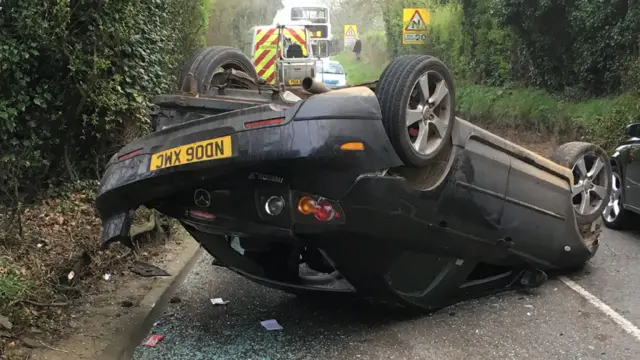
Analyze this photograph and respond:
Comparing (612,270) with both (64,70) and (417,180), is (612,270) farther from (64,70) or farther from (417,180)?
(64,70)

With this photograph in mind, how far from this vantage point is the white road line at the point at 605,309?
481cm

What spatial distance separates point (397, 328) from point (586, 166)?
9.17ft

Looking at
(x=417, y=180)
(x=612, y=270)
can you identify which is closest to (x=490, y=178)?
(x=417, y=180)

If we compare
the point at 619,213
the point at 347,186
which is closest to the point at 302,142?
the point at 347,186

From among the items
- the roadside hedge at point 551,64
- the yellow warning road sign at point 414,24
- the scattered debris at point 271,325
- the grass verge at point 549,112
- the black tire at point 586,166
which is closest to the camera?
the scattered debris at point 271,325

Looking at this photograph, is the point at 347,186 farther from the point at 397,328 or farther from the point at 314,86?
the point at 397,328

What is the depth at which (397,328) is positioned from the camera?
484 centimetres

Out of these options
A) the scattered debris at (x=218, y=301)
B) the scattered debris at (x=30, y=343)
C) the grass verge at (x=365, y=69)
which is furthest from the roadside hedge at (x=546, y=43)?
the grass verge at (x=365, y=69)

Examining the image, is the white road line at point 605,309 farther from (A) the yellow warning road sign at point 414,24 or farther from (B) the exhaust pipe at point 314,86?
(A) the yellow warning road sign at point 414,24

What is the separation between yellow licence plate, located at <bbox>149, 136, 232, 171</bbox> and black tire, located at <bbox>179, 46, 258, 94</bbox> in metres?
1.26

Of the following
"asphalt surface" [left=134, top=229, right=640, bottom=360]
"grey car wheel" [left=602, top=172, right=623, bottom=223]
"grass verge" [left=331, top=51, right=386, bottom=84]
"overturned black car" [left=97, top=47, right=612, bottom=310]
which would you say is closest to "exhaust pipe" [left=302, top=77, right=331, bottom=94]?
"overturned black car" [left=97, top=47, right=612, bottom=310]

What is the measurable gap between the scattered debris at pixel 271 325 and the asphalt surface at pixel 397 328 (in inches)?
2.5

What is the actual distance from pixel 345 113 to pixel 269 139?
0.46 metres

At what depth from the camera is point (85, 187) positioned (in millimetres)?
7148
